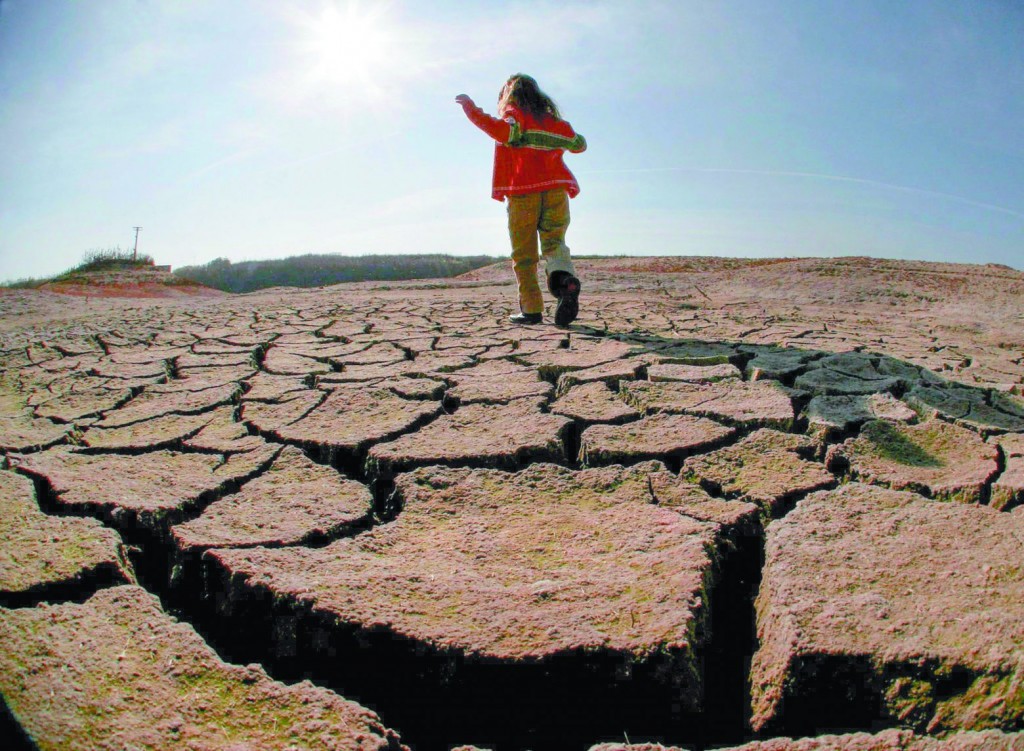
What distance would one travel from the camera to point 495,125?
2949 mm

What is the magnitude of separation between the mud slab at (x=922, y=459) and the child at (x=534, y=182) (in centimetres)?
181

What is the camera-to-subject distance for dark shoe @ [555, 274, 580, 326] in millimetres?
3070

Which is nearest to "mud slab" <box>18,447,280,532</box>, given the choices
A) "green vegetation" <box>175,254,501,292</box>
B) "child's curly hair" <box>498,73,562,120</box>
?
"child's curly hair" <box>498,73,562,120</box>

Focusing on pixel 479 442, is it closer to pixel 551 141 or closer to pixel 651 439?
pixel 651 439

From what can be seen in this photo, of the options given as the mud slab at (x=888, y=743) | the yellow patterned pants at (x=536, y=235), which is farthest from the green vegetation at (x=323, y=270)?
the mud slab at (x=888, y=743)

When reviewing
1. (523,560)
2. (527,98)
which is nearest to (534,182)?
(527,98)

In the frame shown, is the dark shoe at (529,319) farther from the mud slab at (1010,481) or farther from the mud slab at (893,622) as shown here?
the mud slab at (893,622)

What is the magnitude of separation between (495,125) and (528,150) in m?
0.21

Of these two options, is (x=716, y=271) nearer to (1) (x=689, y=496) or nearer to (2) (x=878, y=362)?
(2) (x=878, y=362)

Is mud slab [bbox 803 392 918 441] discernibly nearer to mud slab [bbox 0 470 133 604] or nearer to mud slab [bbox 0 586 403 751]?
mud slab [bbox 0 586 403 751]

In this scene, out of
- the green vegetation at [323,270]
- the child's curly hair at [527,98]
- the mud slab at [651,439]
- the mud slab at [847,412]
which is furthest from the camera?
the green vegetation at [323,270]

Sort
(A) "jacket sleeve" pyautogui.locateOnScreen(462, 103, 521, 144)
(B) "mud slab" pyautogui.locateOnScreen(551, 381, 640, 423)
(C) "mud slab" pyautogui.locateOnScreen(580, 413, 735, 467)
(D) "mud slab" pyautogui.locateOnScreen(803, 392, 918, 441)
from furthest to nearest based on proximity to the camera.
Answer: (A) "jacket sleeve" pyautogui.locateOnScreen(462, 103, 521, 144), (B) "mud slab" pyautogui.locateOnScreen(551, 381, 640, 423), (D) "mud slab" pyautogui.locateOnScreen(803, 392, 918, 441), (C) "mud slab" pyautogui.locateOnScreen(580, 413, 735, 467)

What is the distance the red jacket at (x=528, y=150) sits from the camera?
2.97 meters

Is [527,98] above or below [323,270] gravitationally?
above
